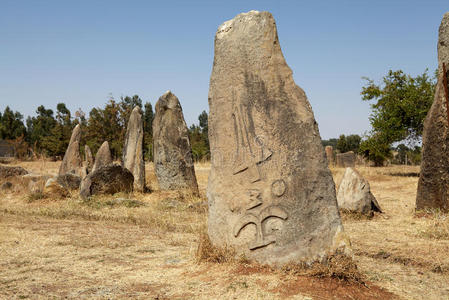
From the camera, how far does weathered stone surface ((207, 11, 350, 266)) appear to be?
3932mm

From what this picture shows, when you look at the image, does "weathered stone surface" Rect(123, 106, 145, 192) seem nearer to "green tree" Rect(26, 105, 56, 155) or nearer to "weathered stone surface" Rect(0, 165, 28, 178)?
"weathered stone surface" Rect(0, 165, 28, 178)

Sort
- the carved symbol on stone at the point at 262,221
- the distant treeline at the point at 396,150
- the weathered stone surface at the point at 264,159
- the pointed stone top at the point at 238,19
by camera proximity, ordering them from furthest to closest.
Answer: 1. the distant treeline at the point at 396,150
2. the pointed stone top at the point at 238,19
3. the carved symbol on stone at the point at 262,221
4. the weathered stone surface at the point at 264,159

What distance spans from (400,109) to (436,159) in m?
9.23

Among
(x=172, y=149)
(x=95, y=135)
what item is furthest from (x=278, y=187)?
(x=95, y=135)

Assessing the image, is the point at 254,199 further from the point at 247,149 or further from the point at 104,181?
the point at 104,181

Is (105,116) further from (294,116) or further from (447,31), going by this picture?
(294,116)

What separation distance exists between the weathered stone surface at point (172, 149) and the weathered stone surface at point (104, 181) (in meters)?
1.08

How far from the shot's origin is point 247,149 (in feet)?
14.2

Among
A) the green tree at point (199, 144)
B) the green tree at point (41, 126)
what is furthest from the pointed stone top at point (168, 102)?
the green tree at point (41, 126)

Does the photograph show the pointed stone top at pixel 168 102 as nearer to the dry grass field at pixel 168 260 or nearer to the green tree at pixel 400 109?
the dry grass field at pixel 168 260

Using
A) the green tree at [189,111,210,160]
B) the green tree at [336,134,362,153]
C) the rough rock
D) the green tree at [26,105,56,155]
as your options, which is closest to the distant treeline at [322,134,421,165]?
the green tree at [336,134,362,153]

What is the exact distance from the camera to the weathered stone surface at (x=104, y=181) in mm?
10090

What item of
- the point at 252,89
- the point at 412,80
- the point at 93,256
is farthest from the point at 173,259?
the point at 412,80

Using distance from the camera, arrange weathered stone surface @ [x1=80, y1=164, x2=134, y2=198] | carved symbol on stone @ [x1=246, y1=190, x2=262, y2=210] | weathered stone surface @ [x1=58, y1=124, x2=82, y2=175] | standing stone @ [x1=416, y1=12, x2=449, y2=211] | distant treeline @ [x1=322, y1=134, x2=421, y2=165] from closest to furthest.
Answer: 1. carved symbol on stone @ [x1=246, y1=190, x2=262, y2=210]
2. standing stone @ [x1=416, y1=12, x2=449, y2=211]
3. weathered stone surface @ [x1=80, y1=164, x2=134, y2=198]
4. weathered stone surface @ [x1=58, y1=124, x2=82, y2=175]
5. distant treeline @ [x1=322, y1=134, x2=421, y2=165]
